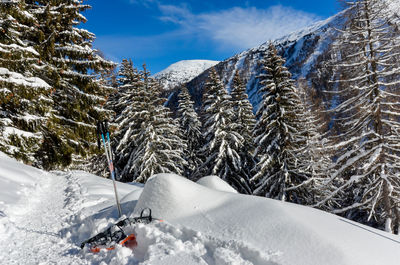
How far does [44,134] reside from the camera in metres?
12.4

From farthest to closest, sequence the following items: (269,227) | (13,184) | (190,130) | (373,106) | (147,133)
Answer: (190,130) → (147,133) → (13,184) → (373,106) → (269,227)

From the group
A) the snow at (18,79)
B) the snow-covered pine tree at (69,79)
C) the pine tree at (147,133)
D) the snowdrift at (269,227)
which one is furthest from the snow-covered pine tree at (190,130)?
the snowdrift at (269,227)

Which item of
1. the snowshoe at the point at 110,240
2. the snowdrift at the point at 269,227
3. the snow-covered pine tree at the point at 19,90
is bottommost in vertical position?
the snowshoe at the point at 110,240

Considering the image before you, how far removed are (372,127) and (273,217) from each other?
748 centimetres

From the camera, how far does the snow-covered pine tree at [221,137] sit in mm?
19625

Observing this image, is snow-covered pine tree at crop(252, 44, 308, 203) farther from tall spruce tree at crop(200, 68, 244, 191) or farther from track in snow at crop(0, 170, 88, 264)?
track in snow at crop(0, 170, 88, 264)

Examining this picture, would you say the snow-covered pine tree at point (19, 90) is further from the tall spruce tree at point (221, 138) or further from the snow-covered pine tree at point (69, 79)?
the tall spruce tree at point (221, 138)

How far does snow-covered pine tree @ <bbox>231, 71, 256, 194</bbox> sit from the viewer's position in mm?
20750

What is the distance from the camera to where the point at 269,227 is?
4.12m

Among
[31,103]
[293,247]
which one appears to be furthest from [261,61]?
[293,247]

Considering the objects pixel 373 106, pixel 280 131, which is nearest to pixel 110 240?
pixel 373 106

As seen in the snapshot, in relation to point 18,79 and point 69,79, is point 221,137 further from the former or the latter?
point 18,79

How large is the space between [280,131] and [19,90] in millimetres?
14027

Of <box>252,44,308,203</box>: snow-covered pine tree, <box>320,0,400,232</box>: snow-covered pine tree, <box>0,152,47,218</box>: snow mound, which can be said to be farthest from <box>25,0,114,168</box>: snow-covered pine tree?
<box>320,0,400,232</box>: snow-covered pine tree
